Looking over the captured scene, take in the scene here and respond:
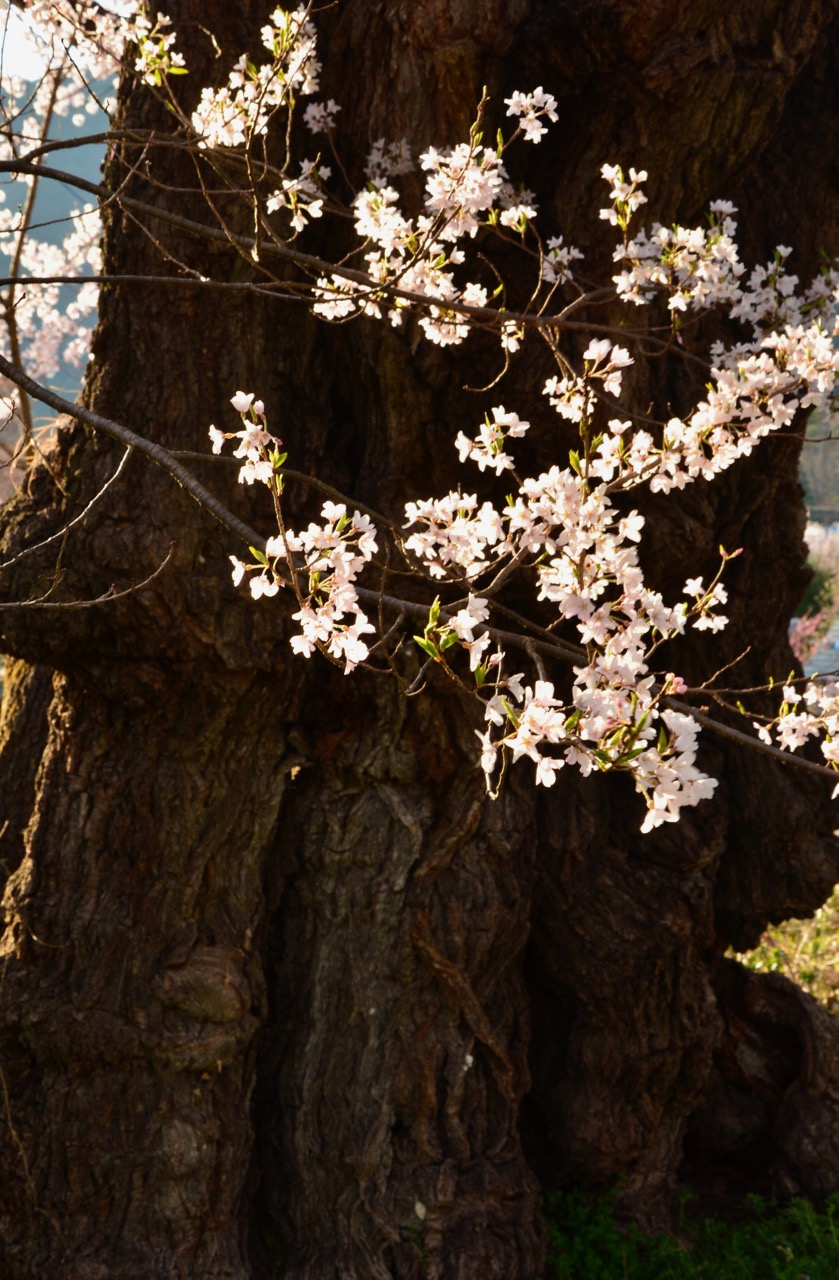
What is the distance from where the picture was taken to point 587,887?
3.46 metres

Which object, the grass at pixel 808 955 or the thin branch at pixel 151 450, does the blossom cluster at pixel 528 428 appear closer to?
the thin branch at pixel 151 450

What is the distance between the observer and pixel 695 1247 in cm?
355

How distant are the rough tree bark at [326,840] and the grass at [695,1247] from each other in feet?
0.45

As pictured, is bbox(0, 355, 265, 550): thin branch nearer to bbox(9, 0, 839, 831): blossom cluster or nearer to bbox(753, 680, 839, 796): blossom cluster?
bbox(9, 0, 839, 831): blossom cluster

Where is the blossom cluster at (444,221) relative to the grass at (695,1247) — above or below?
above

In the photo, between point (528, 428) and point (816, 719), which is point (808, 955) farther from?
point (816, 719)

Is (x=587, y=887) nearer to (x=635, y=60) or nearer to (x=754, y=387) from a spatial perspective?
(x=754, y=387)

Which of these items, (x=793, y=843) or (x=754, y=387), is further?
(x=793, y=843)

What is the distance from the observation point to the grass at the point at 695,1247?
10.8 feet

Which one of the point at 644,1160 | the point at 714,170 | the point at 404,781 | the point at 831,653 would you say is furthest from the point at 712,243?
the point at 831,653

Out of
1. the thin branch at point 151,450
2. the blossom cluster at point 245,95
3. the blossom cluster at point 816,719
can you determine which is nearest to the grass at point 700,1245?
the blossom cluster at point 816,719

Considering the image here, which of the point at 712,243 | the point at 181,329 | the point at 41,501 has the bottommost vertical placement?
the point at 41,501

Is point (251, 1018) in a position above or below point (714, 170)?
below

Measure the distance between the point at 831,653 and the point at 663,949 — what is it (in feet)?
45.3
